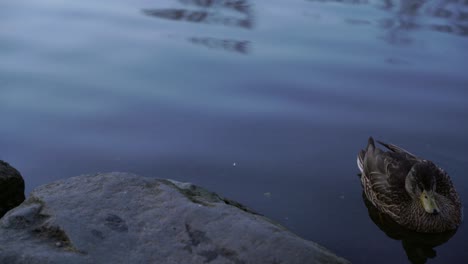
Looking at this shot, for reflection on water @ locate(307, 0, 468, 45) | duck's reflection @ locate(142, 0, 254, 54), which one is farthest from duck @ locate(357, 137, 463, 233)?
reflection on water @ locate(307, 0, 468, 45)

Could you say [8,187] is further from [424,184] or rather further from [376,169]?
[424,184]

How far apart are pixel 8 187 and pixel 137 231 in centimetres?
158

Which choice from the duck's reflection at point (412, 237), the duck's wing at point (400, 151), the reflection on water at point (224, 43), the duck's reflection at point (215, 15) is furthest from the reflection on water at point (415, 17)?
the duck's reflection at point (412, 237)

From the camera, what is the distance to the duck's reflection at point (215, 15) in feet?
29.2

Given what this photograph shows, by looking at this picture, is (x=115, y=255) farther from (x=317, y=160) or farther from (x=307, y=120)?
(x=307, y=120)

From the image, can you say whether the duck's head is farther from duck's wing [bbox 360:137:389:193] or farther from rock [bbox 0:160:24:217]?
rock [bbox 0:160:24:217]

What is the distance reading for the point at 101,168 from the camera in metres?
5.74

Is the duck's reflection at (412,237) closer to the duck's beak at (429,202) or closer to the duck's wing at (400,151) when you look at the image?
the duck's beak at (429,202)

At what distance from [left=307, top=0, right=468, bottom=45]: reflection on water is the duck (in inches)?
154

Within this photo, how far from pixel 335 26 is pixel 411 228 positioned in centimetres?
509

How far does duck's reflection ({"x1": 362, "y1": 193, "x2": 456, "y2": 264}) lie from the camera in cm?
505

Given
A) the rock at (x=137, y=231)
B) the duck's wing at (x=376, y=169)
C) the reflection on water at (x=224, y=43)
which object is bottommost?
the duck's wing at (x=376, y=169)

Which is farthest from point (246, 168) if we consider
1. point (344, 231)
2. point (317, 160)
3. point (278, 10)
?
point (278, 10)

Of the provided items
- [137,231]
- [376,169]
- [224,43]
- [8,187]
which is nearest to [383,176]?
[376,169]
